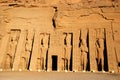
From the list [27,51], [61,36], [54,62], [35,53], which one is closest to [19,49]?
[27,51]

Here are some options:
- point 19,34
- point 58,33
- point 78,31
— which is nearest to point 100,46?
point 78,31

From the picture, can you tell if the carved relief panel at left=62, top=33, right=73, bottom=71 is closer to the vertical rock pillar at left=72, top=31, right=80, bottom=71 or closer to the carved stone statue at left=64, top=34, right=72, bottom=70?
the carved stone statue at left=64, top=34, right=72, bottom=70

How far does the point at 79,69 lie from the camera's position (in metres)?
14.3

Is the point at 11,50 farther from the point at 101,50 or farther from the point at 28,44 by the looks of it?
the point at 101,50

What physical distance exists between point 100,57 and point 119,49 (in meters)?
1.33

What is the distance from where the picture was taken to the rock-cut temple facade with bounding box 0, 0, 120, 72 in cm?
1449

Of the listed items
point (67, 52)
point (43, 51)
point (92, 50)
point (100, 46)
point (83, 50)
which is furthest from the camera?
point (43, 51)

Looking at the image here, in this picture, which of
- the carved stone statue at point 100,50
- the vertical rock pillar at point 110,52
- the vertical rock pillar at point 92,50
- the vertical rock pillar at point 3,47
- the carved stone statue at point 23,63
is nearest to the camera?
the vertical rock pillar at point 110,52

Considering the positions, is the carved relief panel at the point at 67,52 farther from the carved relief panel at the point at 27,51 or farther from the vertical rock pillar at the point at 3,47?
the vertical rock pillar at the point at 3,47

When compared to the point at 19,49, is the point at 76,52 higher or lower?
lower

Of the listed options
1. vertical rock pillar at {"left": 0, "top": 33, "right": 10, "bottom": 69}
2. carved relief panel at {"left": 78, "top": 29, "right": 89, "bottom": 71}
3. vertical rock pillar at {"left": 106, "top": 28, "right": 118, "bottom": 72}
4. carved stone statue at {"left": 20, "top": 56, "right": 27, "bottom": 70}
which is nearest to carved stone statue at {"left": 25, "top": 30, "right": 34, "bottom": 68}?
carved stone statue at {"left": 20, "top": 56, "right": 27, "bottom": 70}

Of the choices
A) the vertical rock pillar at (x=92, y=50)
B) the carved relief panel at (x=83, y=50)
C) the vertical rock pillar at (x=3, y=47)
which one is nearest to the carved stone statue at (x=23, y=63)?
the vertical rock pillar at (x=3, y=47)

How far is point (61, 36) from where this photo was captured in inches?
614

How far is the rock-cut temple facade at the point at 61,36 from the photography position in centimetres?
1449
